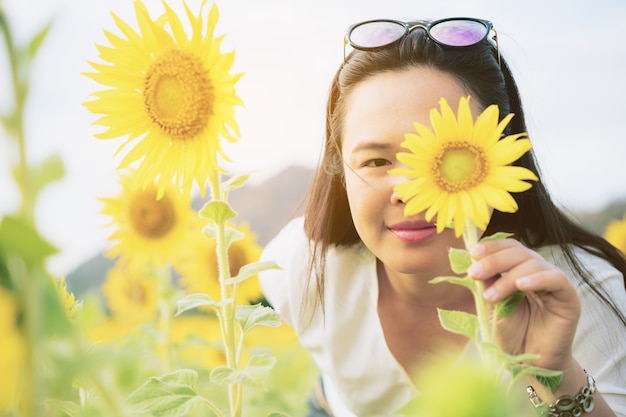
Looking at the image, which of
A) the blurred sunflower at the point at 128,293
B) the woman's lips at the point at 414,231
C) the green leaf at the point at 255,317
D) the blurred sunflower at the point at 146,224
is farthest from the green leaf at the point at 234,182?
the blurred sunflower at the point at 128,293

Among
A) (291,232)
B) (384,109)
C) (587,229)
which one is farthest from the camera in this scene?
(291,232)

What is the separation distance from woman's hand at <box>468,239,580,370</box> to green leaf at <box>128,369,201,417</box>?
0.76ft

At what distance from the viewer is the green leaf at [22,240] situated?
0.16 metres

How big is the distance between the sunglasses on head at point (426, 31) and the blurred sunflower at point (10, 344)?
82 cm

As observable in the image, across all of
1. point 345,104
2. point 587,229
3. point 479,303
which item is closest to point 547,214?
point 587,229

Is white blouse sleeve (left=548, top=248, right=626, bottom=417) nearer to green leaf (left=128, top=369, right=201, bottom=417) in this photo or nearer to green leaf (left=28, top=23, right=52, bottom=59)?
green leaf (left=128, top=369, right=201, bottom=417)

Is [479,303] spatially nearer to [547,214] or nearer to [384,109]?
[384,109]

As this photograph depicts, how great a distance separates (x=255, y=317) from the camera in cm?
54

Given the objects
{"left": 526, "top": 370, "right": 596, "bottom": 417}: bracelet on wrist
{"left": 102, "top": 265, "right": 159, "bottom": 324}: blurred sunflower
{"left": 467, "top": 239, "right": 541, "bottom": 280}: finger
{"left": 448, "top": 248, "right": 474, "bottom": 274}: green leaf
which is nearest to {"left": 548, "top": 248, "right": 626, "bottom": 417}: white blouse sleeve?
{"left": 526, "top": 370, "right": 596, "bottom": 417}: bracelet on wrist

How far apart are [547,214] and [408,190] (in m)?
0.80

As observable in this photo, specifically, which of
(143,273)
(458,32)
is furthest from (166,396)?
(143,273)

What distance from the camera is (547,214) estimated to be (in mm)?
1127

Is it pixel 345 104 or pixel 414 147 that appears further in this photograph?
pixel 345 104

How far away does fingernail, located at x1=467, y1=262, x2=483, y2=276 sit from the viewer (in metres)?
0.39
